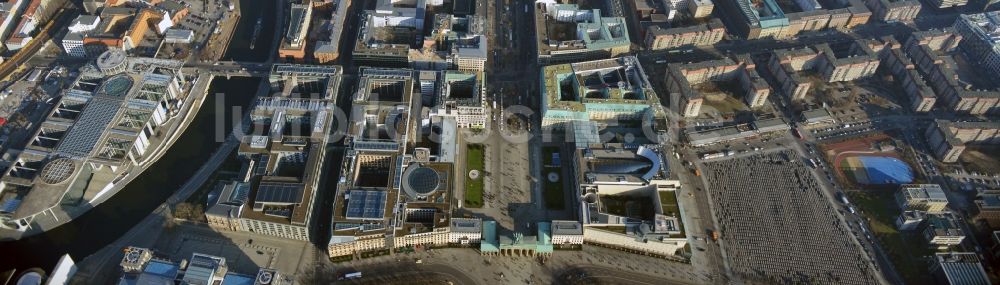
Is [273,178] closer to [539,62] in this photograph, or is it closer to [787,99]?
[539,62]

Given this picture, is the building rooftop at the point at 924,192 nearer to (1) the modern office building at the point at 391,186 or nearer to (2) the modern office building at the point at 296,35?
(1) the modern office building at the point at 391,186

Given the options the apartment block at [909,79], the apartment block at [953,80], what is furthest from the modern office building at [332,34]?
the apartment block at [953,80]

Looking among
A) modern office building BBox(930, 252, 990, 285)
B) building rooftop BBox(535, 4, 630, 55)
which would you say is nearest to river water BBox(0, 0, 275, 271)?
building rooftop BBox(535, 4, 630, 55)

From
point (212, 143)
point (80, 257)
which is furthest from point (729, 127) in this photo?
point (80, 257)

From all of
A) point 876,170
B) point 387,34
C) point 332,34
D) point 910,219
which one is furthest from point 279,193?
point 876,170

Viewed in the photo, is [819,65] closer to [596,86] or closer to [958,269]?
[596,86]

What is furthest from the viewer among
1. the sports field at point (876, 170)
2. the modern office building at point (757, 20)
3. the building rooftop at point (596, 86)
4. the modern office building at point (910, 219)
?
the modern office building at point (757, 20)

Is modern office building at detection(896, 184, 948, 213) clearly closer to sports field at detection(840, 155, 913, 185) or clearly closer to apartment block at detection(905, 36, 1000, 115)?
sports field at detection(840, 155, 913, 185)
